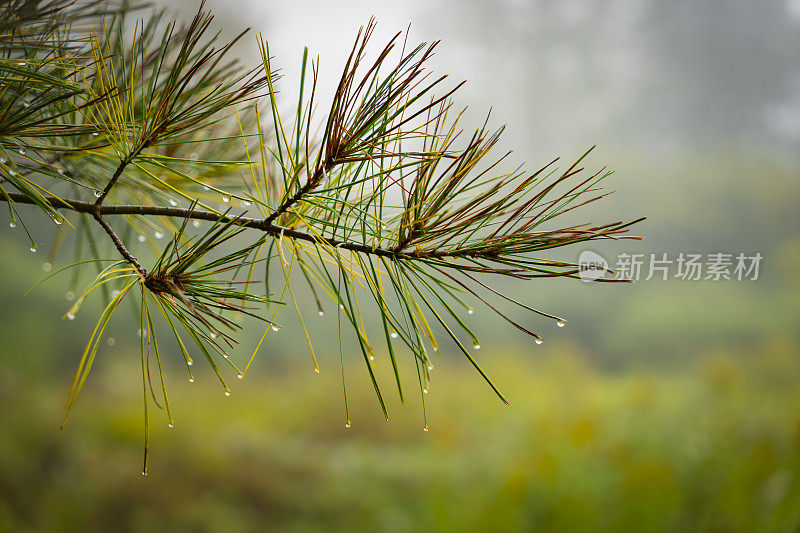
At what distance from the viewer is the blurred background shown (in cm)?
196

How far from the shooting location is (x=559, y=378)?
97.3 inches

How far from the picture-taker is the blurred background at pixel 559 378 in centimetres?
196

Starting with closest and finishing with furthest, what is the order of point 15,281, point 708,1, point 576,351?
point 15,281, point 576,351, point 708,1

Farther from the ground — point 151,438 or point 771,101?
point 771,101

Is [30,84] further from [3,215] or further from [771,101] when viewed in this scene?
[771,101]

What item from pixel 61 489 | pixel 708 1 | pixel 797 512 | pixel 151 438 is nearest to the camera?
pixel 797 512

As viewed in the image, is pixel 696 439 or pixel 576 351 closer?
pixel 696 439

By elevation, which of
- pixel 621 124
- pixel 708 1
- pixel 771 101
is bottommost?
pixel 621 124

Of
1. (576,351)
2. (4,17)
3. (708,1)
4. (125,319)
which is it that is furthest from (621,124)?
(4,17)

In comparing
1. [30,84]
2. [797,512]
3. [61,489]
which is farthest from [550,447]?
[30,84]

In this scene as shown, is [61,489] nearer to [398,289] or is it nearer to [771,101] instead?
[398,289]

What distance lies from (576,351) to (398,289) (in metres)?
2.28

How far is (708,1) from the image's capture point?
268 cm

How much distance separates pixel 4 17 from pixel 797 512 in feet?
7.55
